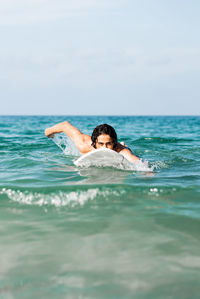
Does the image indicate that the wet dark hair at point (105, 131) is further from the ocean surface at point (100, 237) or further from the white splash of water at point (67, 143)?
the white splash of water at point (67, 143)

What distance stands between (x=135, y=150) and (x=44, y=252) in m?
7.69

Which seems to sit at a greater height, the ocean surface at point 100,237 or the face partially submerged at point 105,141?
the face partially submerged at point 105,141

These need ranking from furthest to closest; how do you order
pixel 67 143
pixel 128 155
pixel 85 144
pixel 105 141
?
pixel 67 143 < pixel 85 144 < pixel 128 155 < pixel 105 141

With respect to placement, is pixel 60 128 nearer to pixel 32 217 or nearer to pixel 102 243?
pixel 32 217

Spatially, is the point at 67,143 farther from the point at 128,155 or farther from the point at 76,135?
the point at 128,155

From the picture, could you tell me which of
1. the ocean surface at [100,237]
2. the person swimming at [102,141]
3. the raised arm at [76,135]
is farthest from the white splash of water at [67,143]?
the ocean surface at [100,237]

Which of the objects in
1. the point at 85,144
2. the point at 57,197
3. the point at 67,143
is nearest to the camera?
the point at 57,197

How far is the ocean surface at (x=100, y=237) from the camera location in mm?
2453

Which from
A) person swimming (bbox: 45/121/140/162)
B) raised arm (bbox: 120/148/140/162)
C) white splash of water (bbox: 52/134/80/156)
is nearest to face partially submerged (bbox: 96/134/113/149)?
person swimming (bbox: 45/121/140/162)

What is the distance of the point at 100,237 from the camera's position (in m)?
3.19

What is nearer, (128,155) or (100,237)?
(100,237)

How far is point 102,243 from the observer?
307 centimetres

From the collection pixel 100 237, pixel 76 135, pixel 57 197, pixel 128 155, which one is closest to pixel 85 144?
pixel 76 135

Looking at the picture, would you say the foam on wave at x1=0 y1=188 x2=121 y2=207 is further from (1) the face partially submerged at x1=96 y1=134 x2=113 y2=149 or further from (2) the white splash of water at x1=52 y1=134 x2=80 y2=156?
(2) the white splash of water at x1=52 y1=134 x2=80 y2=156
